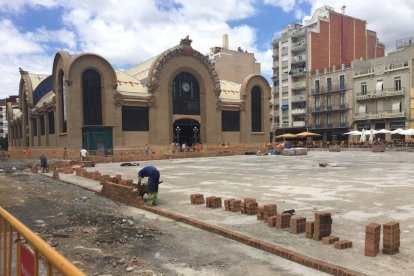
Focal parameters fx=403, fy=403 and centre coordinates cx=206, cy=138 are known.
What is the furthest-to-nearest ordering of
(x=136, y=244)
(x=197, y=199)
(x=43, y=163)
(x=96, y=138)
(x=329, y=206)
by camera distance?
1. (x=96, y=138)
2. (x=43, y=163)
3. (x=197, y=199)
4. (x=329, y=206)
5. (x=136, y=244)

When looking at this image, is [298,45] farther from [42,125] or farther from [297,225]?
[297,225]

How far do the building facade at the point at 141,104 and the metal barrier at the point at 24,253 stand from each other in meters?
35.5

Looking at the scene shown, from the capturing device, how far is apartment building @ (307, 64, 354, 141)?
65188 millimetres

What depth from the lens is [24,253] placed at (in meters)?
3.61

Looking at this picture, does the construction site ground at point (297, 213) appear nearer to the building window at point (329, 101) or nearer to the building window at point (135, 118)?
the building window at point (135, 118)

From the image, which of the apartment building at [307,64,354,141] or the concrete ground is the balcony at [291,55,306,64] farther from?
the concrete ground

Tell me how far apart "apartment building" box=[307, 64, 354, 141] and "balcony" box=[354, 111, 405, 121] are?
1616 mm

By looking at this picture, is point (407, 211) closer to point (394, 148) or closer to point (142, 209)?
point (142, 209)

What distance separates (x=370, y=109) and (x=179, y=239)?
5961 centimetres

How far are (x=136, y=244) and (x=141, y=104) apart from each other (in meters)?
40.2

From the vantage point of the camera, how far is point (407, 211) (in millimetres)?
9781

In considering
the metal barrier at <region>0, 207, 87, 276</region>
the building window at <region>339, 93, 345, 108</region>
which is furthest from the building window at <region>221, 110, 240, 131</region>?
the metal barrier at <region>0, 207, 87, 276</region>

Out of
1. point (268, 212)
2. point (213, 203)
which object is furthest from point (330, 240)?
point (213, 203)

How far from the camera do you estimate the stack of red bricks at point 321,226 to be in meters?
7.41
